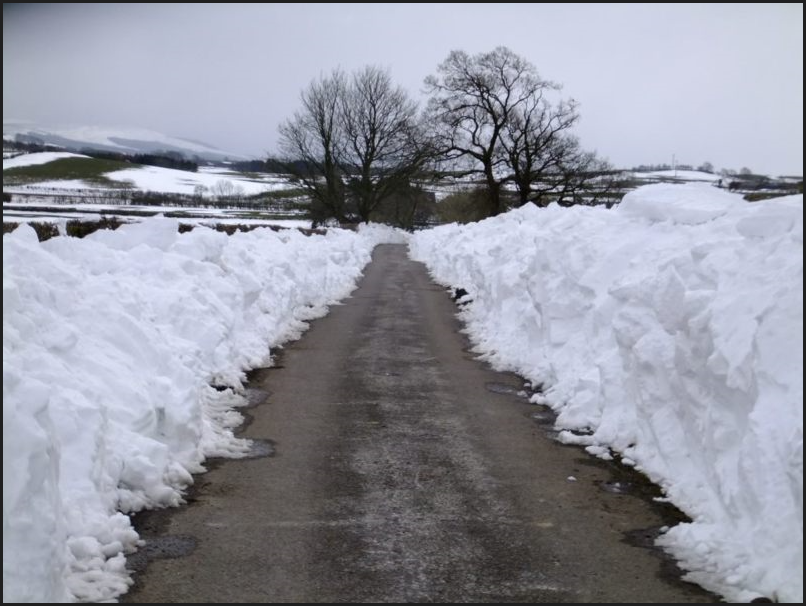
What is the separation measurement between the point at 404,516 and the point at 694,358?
A: 2700mm

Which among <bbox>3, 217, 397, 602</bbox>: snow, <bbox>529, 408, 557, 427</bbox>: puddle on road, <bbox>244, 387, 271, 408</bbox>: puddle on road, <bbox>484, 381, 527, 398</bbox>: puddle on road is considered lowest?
<bbox>244, 387, 271, 408</bbox>: puddle on road

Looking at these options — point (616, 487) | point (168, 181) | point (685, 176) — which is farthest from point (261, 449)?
point (168, 181)

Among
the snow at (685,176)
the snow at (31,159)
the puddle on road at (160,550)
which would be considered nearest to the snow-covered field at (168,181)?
the snow at (31,159)

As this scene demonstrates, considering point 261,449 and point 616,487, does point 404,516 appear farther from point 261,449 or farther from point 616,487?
point 261,449

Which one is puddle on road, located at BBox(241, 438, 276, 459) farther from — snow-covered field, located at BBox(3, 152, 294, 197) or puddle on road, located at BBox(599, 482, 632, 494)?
snow-covered field, located at BBox(3, 152, 294, 197)

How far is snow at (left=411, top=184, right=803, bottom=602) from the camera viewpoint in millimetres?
4637

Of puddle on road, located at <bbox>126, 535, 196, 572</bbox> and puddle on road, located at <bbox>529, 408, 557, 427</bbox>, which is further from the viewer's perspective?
puddle on road, located at <bbox>529, 408, 557, 427</bbox>

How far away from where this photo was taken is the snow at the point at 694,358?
4637mm

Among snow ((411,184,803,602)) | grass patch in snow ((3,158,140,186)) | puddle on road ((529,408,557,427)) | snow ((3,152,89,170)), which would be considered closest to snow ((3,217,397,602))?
puddle on road ((529,408,557,427))

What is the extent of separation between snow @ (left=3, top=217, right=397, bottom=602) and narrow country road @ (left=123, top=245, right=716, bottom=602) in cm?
32

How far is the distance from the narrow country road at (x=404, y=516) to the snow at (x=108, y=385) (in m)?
0.32

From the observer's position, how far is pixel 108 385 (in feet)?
20.8

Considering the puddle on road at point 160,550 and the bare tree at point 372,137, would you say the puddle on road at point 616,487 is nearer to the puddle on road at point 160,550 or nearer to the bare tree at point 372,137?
the puddle on road at point 160,550

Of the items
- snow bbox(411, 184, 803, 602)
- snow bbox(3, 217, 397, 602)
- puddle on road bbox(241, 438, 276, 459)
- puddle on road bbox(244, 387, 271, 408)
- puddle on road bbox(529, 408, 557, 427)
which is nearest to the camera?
snow bbox(3, 217, 397, 602)
